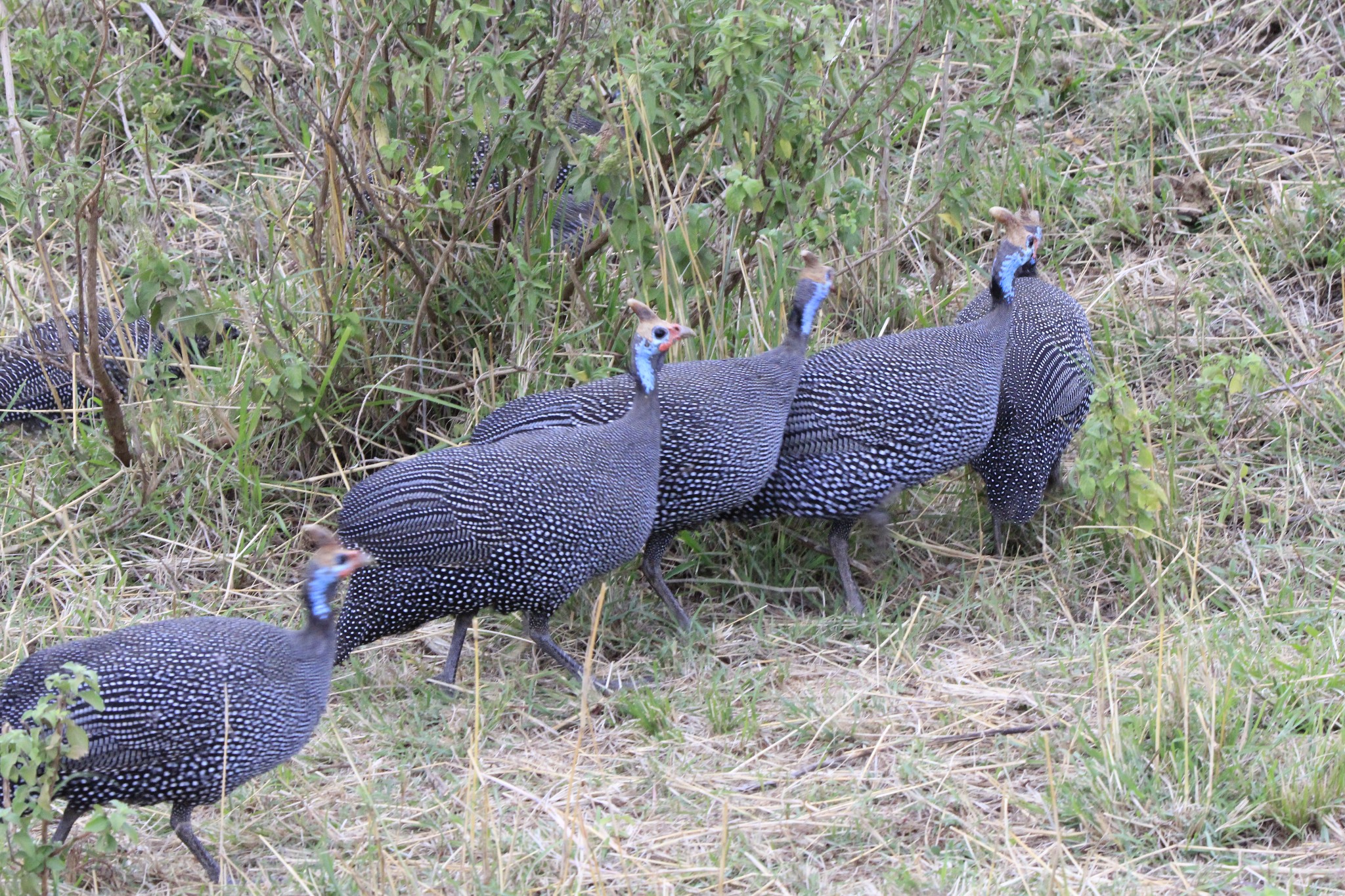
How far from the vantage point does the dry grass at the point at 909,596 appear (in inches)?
124

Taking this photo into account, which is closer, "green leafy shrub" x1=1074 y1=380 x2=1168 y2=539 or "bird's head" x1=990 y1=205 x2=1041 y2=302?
"green leafy shrub" x1=1074 y1=380 x2=1168 y2=539

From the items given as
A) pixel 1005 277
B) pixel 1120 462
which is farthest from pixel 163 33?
pixel 1120 462

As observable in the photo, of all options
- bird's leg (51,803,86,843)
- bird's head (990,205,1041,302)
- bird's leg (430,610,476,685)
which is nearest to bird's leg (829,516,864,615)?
bird's head (990,205,1041,302)

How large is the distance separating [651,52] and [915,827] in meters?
2.27

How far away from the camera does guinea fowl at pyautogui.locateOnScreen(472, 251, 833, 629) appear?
4.16 meters

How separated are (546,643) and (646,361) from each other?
80 cm

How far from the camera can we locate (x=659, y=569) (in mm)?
4410

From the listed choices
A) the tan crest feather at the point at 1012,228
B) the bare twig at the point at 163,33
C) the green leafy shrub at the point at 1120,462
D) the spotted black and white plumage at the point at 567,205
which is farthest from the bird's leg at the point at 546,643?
the bare twig at the point at 163,33

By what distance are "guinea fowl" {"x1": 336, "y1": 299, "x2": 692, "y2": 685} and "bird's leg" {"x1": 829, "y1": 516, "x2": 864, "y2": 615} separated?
2.34ft

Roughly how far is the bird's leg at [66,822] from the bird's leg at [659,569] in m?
1.71

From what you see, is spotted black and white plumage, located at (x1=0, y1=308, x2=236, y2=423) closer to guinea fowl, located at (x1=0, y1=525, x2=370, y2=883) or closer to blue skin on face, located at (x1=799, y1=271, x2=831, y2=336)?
guinea fowl, located at (x1=0, y1=525, x2=370, y2=883)

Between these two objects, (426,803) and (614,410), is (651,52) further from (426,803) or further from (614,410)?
(426,803)

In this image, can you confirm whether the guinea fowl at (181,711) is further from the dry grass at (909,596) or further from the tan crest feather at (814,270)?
the tan crest feather at (814,270)

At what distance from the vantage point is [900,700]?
3805 mm
